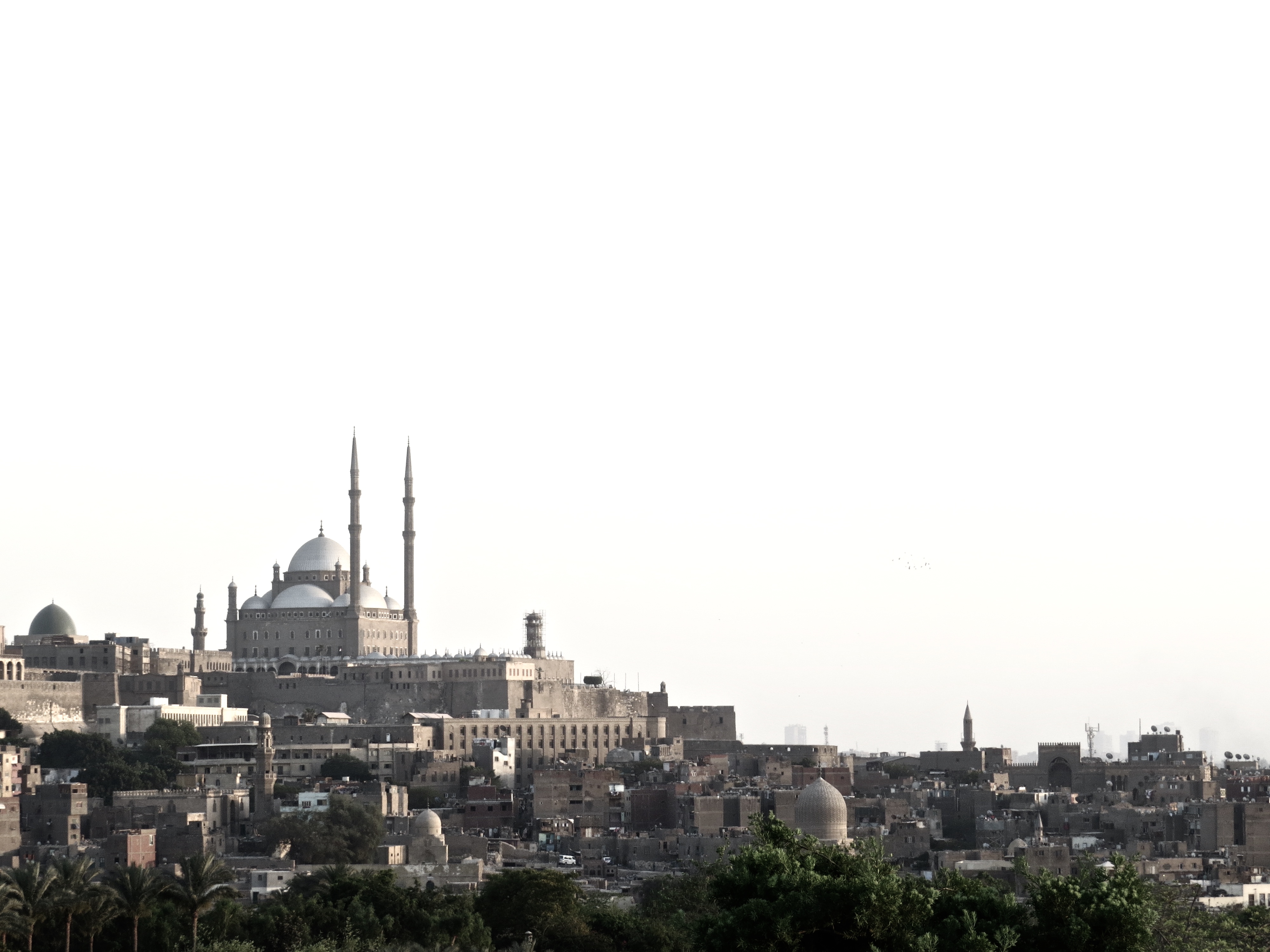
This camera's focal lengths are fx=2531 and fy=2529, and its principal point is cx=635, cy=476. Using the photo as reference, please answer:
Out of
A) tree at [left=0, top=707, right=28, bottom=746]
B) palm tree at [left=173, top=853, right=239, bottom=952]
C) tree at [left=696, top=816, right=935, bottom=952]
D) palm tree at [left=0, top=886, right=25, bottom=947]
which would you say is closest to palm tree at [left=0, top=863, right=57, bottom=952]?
palm tree at [left=0, top=886, right=25, bottom=947]

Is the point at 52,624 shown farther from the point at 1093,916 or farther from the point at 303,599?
the point at 1093,916

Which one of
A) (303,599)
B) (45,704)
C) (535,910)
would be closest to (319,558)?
(303,599)

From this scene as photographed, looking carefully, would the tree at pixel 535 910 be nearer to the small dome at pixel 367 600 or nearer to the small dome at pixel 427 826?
the small dome at pixel 427 826

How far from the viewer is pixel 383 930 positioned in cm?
4469

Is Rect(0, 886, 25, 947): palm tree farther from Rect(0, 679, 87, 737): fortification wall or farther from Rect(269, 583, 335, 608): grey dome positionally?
Rect(269, 583, 335, 608): grey dome

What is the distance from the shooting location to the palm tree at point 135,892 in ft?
134

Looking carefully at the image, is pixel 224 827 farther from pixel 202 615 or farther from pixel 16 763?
pixel 202 615

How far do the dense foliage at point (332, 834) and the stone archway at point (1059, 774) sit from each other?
2459cm

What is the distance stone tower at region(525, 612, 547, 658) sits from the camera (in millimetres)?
88750

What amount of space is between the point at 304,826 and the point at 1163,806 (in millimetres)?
24470

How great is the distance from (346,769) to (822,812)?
15.8 metres

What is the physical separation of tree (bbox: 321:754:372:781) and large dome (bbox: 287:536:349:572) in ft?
65.4

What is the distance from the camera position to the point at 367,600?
90.3 meters

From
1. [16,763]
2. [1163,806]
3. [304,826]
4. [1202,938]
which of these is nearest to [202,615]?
[16,763]
